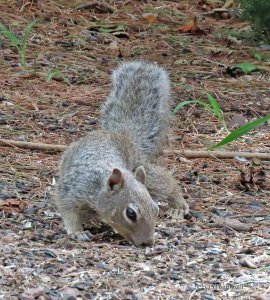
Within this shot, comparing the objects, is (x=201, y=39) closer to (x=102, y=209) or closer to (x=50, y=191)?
(x=50, y=191)

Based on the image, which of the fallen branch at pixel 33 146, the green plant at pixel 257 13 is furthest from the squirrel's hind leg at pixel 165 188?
the green plant at pixel 257 13

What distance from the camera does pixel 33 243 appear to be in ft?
15.2

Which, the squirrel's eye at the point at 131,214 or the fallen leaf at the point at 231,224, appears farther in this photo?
the fallen leaf at the point at 231,224

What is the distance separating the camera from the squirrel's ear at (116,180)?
479 centimetres

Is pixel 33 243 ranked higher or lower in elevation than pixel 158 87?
lower

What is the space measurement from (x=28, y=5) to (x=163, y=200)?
466 cm

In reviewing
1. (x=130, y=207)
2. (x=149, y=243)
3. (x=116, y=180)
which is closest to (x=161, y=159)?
(x=116, y=180)

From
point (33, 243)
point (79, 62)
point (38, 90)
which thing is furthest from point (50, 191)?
point (79, 62)

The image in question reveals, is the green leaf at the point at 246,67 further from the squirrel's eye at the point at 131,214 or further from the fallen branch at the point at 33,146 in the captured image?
the squirrel's eye at the point at 131,214

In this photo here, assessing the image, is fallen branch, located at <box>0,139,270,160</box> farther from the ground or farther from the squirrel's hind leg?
the squirrel's hind leg

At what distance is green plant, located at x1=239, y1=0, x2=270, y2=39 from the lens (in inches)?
334

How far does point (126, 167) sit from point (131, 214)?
713 mm

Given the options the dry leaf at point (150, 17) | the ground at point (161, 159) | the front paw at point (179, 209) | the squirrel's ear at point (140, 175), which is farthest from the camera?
the dry leaf at point (150, 17)

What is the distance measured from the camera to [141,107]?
5.93 meters
